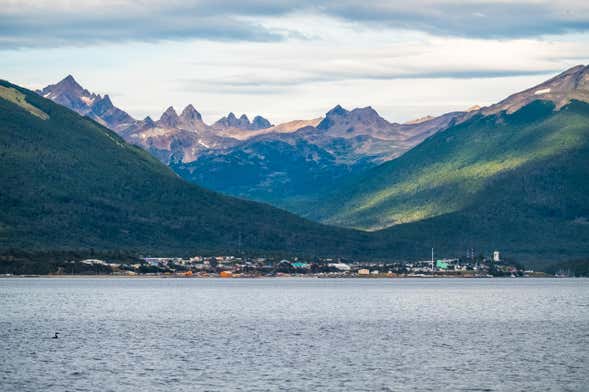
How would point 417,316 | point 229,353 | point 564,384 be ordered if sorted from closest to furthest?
point 564,384
point 229,353
point 417,316

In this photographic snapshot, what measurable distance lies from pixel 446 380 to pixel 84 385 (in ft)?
107

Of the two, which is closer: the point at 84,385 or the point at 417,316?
the point at 84,385

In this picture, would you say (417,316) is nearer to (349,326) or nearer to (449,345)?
(349,326)

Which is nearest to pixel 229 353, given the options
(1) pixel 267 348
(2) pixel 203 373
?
(1) pixel 267 348

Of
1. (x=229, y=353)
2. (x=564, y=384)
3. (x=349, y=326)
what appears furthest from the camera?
(x=349, y=326)

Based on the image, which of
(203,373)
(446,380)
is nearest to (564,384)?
(446,380)

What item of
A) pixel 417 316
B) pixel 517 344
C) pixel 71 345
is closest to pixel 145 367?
pixel 71 345

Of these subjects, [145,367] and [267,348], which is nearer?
[145,367]

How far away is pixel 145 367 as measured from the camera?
11619 cm

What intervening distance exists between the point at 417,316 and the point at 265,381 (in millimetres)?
93929

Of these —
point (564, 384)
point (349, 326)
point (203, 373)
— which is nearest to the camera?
point (564, 384)

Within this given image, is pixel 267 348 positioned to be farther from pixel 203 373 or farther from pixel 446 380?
pixel 446 380

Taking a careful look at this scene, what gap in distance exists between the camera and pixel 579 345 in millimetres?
138000

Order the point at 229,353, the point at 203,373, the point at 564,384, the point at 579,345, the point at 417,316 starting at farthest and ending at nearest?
the point at 417,316
the point at 579,345
the point at 229,353
the point at 203,373
the point at 564,384
